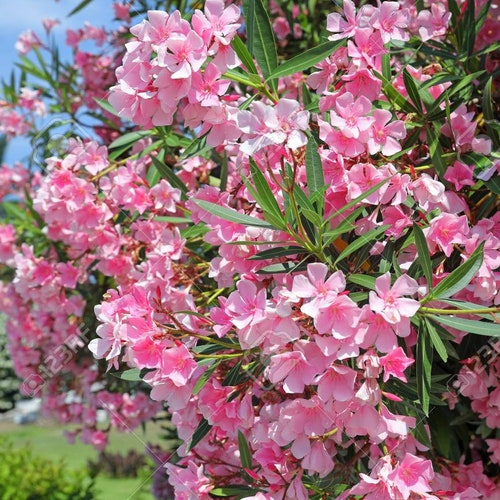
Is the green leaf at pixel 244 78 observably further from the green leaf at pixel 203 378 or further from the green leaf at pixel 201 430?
the green leaf at pixel 201 430

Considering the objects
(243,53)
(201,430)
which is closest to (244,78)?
(243,53)

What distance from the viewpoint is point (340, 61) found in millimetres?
1562

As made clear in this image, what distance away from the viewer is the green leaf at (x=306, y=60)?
1.49 m

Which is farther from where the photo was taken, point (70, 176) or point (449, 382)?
point (70, 176)

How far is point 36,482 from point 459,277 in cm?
412

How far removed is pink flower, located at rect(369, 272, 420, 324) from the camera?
1.22m

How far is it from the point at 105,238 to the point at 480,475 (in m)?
1.20

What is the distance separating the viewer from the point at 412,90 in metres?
1.58

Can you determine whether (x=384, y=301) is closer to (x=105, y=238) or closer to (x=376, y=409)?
(x=376, y=409)

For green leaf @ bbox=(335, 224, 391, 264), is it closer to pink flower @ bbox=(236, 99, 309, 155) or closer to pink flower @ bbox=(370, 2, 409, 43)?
pink flower @ bbox=(236, 99, 309, 155)

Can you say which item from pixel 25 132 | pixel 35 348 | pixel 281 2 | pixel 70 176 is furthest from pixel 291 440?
pixel 25 132

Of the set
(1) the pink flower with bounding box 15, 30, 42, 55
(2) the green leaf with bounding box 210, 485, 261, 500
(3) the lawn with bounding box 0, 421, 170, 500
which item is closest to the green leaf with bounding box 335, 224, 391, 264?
(2) the green leaf with bounding box 210, 485, 261, 500

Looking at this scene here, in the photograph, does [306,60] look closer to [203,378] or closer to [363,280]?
[363,280]

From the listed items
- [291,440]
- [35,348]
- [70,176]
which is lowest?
[35,348]
